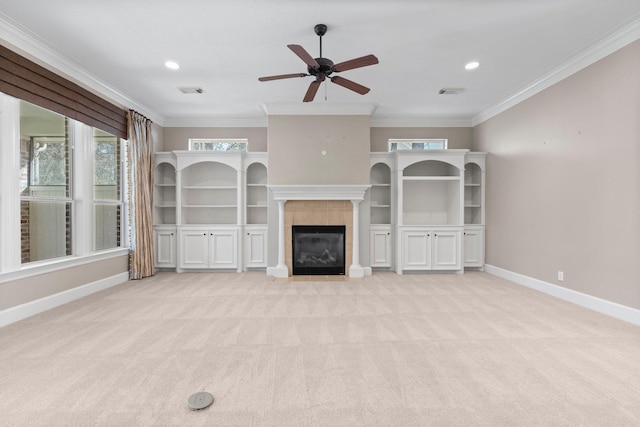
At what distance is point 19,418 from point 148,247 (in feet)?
12.1

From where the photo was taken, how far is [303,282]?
4.64 metres

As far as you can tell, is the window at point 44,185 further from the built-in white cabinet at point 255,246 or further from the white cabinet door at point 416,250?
the white cabinet door at point 416,250

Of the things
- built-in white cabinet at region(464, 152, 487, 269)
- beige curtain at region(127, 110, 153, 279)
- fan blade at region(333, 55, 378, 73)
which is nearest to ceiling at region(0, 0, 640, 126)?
fan blade at region(333, 55, 378, 73)

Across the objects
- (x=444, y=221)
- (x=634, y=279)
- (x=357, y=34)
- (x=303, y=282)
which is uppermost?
(x=357, y=34)

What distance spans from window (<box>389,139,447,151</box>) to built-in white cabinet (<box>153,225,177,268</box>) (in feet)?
14.8

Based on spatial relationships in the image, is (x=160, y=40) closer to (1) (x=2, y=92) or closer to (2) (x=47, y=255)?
(1) (x=2, y=92)

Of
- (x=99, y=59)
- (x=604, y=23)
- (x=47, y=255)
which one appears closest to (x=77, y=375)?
(x=47, y=255)

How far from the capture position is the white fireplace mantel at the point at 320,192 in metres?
4.93

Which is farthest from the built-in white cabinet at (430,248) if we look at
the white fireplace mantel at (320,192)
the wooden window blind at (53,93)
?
the wooden window blind at (53,93)

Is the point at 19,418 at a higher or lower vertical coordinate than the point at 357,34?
lower

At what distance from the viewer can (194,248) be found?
538cm

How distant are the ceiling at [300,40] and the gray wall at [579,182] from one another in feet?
1.31

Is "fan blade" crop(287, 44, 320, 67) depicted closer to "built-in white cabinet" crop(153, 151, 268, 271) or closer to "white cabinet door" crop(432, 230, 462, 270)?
"built-in white cabinet" crop(153, 151, 268, 271)

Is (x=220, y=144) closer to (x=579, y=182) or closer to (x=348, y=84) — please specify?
(x=348, y=84)
